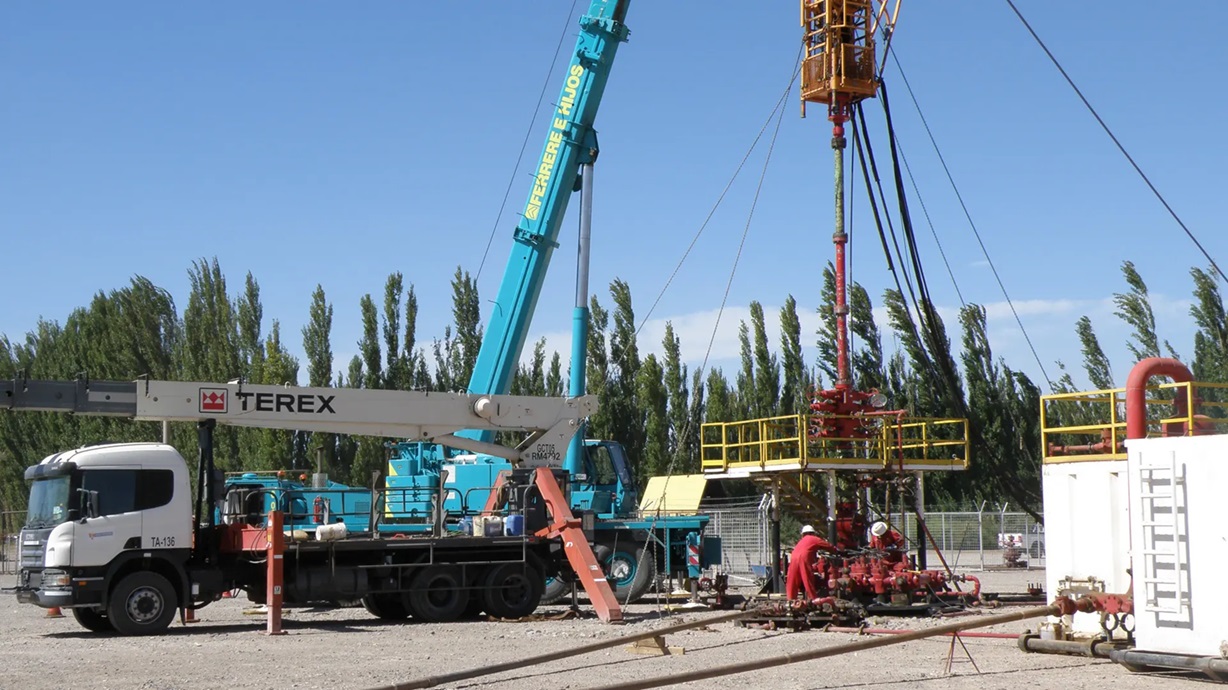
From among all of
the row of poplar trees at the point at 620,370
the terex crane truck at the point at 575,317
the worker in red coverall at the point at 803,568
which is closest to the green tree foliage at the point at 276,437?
the row of poplar trees at the point at 620,370

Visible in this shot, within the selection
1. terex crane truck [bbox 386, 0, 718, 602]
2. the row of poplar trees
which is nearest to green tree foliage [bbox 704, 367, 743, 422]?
the row of poplar trees

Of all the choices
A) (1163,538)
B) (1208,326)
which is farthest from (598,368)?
(1163,538)

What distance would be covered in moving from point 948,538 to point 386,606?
2681 cm

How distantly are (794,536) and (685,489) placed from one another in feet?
52.3

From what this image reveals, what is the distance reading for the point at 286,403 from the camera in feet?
72.4

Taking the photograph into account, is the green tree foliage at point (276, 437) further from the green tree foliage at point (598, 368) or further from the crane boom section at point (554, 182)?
the crane boom section at point (554, 182)

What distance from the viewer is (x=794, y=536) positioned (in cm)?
4844

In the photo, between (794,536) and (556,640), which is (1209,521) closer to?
(556,640)

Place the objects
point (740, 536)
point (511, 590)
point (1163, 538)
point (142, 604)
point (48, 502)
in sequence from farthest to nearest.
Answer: point (740, 536) < point (511, 590) < point (48, 502) < point (142, 604) < point (1163, 538)

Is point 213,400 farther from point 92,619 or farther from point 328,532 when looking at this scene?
point 92,619

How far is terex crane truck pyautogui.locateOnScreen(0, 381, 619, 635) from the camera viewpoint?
20047mm

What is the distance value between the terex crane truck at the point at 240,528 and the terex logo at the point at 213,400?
2 centimetres

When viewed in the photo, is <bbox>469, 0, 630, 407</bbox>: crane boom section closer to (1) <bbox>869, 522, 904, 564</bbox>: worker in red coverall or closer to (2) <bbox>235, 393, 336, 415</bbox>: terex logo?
(2) <bbox>235, 393, 336, 415</bbox>: terex logo

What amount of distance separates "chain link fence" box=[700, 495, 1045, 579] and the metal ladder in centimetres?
1873
